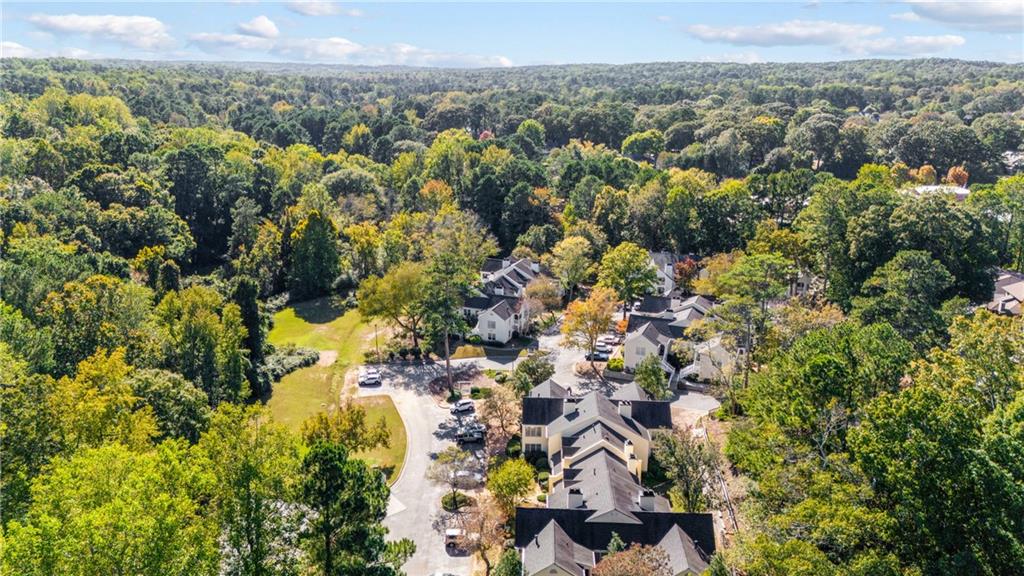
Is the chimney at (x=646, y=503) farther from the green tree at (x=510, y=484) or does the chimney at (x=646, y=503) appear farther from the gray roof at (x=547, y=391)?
the gray roof at (x=547, y=391)

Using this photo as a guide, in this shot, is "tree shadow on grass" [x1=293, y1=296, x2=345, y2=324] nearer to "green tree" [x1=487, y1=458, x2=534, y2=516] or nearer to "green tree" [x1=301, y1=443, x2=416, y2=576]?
"green tree" [x1=487, y1=458, x2=534, y2=516]

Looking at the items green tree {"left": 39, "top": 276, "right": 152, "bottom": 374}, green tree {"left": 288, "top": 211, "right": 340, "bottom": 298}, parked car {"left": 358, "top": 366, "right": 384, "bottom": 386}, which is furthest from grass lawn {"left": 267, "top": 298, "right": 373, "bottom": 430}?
green tree {"left": 39, "top": 276, "right": 152, "bottom": 374}

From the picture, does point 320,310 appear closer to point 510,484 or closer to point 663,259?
point 663,259

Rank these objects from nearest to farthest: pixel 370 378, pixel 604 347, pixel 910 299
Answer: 1. pixel 910 299
2. pixel 370 378
3. pixel 604 347

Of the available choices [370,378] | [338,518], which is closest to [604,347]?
[370,378]

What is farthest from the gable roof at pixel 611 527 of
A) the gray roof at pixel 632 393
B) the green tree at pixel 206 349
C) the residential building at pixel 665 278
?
the residential building at pixel 665 278

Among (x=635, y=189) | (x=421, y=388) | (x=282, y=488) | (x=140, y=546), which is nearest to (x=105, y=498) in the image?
(x=140, y=546)
